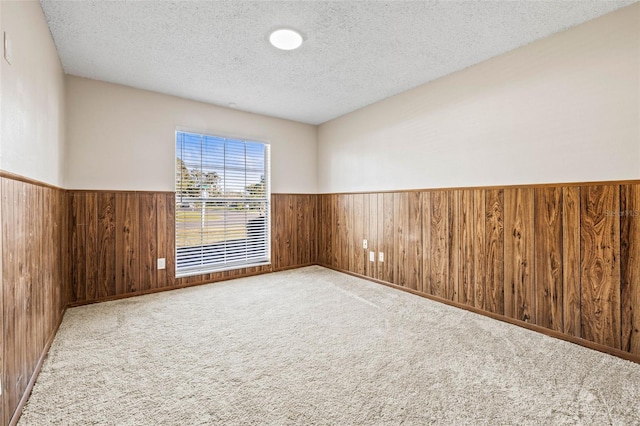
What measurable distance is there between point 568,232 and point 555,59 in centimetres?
136

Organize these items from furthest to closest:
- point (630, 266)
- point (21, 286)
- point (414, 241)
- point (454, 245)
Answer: point (414, 241) → point (454, 245) → point (630, 266) → point (21, 286)

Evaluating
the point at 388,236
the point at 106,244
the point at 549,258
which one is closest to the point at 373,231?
the point at 388,236

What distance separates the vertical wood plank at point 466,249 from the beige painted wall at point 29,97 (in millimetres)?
3277

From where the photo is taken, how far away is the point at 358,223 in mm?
4168

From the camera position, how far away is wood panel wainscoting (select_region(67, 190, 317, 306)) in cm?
302

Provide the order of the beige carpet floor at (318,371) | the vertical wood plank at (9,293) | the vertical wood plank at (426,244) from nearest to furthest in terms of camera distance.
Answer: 1. the vertical wood plank at (9,293)
2. the beige carpet floor at (318,371)
3. the vertical wood plank at (426,244)

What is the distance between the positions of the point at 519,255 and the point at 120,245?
397cm

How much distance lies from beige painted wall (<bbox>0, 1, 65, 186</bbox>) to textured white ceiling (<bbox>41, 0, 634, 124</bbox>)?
265 millimetres

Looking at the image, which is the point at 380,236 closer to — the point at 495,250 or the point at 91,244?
the point at 495,250

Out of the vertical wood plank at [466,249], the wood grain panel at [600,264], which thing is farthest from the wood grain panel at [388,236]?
the wood grain panel at [600,264]

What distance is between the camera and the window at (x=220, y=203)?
3729 mm

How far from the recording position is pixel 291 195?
4.67 metres

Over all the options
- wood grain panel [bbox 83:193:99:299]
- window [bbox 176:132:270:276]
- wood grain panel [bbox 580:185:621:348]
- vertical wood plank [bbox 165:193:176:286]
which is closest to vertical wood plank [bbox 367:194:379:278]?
window [bbox 176:132:270:276]

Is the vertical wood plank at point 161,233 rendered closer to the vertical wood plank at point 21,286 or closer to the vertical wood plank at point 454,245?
the vertical wood plank at point 21,286
